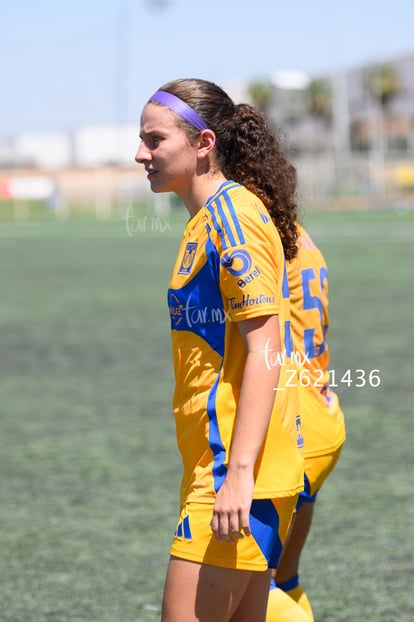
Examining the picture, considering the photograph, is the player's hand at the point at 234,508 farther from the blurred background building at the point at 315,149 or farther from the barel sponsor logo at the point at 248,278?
the blurred background building at the point at 315,149

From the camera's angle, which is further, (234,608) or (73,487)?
(73,487)

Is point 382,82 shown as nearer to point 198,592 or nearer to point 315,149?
point 315,149

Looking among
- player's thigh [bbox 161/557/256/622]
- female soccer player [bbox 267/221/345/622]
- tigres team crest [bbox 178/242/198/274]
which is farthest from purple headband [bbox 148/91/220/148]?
player's thigh [bbox 161/557/256/622]

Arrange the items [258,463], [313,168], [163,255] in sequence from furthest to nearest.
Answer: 1. [313,168]
2. [163,255]
3. [258,463]

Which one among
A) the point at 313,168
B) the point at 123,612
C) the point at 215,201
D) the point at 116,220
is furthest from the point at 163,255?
the point at 313,168

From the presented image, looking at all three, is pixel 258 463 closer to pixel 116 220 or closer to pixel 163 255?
pixel 163 255

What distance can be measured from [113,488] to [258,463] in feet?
12.5

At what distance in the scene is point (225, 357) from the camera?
113 inches

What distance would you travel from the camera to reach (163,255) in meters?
26.9

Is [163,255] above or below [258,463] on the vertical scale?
below

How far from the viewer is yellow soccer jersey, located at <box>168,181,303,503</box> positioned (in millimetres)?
2795

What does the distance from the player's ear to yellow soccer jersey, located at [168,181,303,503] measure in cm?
12

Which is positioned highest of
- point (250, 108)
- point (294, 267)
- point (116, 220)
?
point (250, 108)

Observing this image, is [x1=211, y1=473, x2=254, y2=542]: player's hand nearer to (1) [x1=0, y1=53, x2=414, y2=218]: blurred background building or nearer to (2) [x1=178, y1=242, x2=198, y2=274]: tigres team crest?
(2) [x1=178, y1=242, x2=198, y2=274]: tigres team crest
